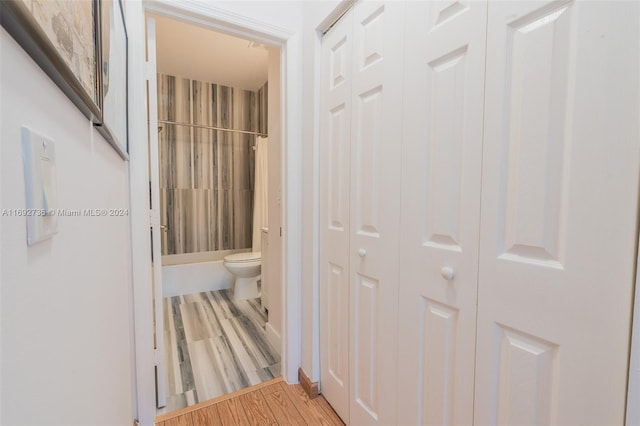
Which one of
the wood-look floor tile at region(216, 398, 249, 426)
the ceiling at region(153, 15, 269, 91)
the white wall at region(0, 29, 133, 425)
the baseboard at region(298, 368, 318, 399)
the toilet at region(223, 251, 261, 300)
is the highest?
the ceiling at region(153, 15, 269, 91)

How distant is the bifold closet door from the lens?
1.05 m

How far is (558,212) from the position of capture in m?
0.62

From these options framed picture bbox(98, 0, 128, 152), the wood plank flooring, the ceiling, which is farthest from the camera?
the ceiling

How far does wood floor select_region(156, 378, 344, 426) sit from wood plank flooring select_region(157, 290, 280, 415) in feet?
0.30

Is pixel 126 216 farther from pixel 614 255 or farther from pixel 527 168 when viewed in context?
pixel 614 255

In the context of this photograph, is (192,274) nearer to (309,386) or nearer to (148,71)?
(309,386)

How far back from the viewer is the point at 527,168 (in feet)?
2.18

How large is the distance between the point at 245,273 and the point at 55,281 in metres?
2.66

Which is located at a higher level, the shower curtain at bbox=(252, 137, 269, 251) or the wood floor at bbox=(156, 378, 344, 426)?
the shower curtain at bbox=(252, 137, 269, 251)

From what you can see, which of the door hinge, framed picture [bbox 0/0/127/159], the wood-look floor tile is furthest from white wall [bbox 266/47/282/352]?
framed picture [bbox 0/0/127/159]

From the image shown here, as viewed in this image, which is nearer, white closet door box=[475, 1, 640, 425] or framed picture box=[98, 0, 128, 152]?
white closet door box=[475, 1, 640, 425]

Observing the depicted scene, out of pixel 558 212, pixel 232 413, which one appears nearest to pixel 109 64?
pixel 558 212

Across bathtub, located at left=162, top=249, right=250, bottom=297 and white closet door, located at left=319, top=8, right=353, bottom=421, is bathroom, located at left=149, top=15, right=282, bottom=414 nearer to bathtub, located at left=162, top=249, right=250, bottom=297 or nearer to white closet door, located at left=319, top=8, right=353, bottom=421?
bathtub, located at left=162, top=249, right=250, bottom=297

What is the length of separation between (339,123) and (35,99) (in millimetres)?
1126
